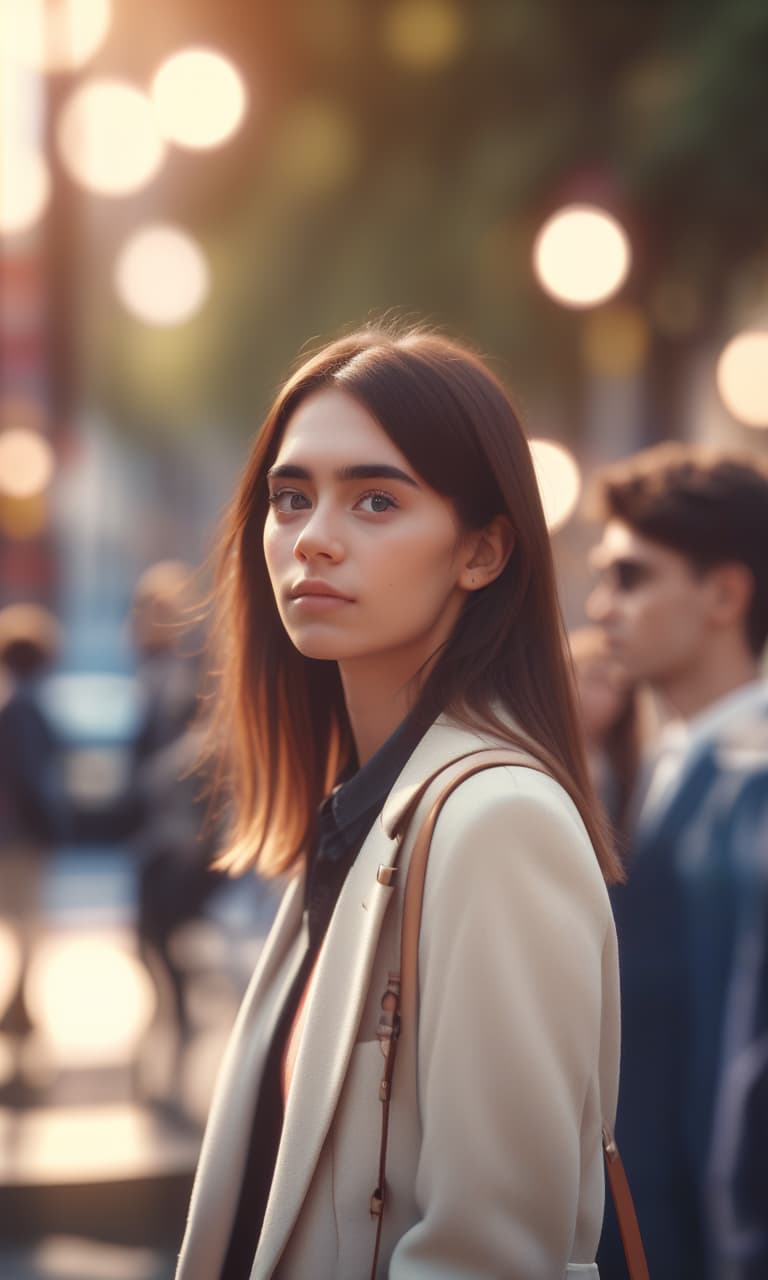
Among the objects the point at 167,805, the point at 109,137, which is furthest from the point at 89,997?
the point at 109,137

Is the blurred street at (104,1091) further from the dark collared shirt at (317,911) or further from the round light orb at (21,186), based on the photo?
the round light orb at (21,186)

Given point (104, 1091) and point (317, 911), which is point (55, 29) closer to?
point (104, 1091)


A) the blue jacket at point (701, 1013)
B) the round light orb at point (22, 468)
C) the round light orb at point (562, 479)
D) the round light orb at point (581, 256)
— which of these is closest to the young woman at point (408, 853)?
the round light orb at point (562, 479)

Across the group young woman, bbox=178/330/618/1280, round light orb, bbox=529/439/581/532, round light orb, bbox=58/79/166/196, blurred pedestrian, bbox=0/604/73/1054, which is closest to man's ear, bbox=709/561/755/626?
round light orb, bbox=529/439/581/532

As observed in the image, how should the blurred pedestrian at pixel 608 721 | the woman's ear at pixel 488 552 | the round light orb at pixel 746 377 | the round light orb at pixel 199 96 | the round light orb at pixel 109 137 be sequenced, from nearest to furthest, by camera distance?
the woman's ear at pixel 488 552
the blurred pedestrian at pixel 608 721
the round light orb at pixel 199 96
the round light orb at pixel 109 137
the round light orb at pixel 746 377

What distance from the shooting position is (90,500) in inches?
1359

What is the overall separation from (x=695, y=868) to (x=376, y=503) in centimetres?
154

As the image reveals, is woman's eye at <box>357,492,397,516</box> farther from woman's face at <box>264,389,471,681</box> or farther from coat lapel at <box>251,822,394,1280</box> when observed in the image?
coat lapel at <box>251,822,394,1280</box>

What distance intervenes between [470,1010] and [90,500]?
3364 cm

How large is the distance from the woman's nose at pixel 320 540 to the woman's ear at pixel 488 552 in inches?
7.5

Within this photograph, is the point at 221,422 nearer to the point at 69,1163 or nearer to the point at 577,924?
the point at 69,1163

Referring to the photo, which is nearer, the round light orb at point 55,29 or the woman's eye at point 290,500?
the woman's eye at point 290,500

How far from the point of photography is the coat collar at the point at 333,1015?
72.4 inches

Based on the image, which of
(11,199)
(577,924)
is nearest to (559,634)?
(577,924)
